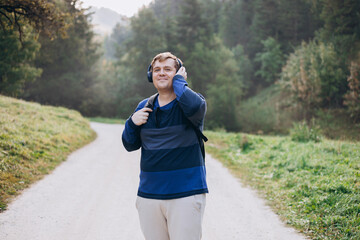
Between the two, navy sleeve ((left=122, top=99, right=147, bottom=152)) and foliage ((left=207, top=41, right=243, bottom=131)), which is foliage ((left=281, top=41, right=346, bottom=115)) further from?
navy sleeve ((left=122, top=99, right=147, bottom=152))

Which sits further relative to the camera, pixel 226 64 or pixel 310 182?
pixel 226 64

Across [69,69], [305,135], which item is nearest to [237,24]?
[69,69]

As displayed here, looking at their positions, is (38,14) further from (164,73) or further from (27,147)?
(164,73)

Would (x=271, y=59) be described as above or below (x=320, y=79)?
above

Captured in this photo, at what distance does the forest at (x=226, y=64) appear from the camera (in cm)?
2402

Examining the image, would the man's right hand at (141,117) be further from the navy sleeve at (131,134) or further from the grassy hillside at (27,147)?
the grassy hillside at (27,147)

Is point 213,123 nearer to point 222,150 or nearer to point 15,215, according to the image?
point 222,150

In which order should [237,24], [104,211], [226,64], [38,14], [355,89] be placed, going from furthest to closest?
1. [237,24]
2. [226,64]
3. [355,89]
4. [38,14]
5. [104,211]

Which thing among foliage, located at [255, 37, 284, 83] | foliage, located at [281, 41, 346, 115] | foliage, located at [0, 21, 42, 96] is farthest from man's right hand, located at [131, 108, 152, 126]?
foliage, located at [255, 37, 284, 83]

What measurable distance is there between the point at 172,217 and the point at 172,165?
0.42 metres

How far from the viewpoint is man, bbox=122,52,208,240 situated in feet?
7.85

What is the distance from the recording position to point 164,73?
8.79ft

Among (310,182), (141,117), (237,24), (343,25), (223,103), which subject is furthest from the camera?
(237,24)

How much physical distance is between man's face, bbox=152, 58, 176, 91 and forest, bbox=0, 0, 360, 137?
19.6 meters
